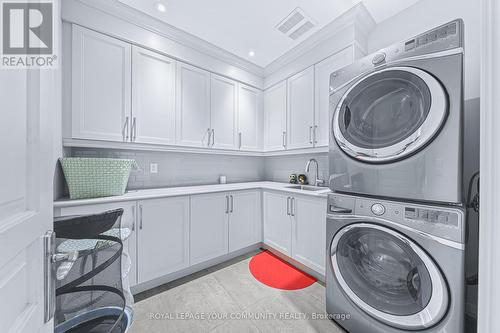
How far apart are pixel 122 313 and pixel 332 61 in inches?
103

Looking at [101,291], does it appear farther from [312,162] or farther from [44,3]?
[312,162]

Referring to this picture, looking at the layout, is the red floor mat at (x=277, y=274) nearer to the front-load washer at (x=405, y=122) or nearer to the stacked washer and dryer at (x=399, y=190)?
the stacked washer and dryer at (x=399, y=190)

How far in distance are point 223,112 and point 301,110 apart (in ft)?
3.36

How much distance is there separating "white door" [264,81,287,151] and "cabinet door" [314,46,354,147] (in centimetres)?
52

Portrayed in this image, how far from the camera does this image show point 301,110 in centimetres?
240

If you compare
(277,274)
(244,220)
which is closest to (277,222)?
(244,220)

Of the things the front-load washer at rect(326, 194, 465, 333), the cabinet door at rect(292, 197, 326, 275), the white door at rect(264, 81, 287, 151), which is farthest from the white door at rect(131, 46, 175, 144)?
the front-load washer at rect(326, 194, 465, 333)

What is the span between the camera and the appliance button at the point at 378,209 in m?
1.11

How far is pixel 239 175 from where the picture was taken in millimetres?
3080

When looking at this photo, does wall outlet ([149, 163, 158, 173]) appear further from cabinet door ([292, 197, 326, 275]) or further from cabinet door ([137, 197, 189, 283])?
cabinet door ([292, 197, 326, 275])

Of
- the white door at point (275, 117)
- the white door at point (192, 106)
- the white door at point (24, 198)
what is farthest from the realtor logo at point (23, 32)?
the white door at point (275, 117)

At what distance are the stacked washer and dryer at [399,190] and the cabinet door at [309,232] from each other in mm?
439

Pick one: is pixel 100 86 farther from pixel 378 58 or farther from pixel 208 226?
pixel 378 58

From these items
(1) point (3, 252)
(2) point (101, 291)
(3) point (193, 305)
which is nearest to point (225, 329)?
(3) point (193, 305)
